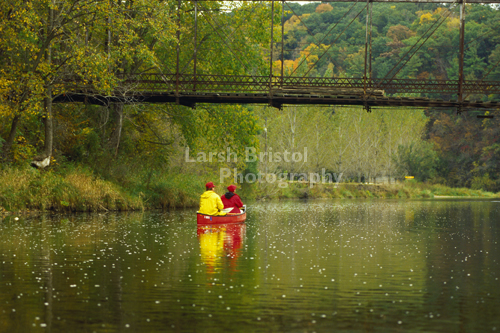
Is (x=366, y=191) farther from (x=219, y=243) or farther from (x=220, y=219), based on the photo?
(x=219, y=243)

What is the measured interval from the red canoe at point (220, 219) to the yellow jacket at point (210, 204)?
0.56ft

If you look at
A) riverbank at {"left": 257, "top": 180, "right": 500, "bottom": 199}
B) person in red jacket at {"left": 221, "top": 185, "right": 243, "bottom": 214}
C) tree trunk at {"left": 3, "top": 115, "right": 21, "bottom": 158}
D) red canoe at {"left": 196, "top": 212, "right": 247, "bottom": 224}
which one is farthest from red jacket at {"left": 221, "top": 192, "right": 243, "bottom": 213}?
riverbank at {"left": 257, "top": 180, "right": 500, "bottom": 199}

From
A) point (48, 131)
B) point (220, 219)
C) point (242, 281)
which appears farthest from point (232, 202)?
point (242, 281)

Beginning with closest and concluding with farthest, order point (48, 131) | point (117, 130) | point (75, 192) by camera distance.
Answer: point (48, 131) → point (75, 192) → point (117, 130)

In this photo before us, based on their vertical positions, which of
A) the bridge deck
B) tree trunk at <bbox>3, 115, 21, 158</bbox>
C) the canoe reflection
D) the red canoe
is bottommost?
the canoe reflection

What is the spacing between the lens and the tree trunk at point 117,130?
3419 cm

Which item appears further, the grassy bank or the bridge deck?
the bridge deck

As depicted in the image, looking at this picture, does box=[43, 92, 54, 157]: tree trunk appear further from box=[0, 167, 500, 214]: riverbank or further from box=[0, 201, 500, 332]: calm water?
box=[0, 201, 500, 332]: calm water

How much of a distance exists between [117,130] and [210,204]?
466 inches

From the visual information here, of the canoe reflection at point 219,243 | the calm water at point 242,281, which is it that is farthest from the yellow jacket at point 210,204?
the calm water at point 242,281

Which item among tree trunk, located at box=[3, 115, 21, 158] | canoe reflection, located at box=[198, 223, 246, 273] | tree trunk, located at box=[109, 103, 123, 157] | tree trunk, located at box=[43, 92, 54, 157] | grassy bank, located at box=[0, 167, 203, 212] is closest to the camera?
canoe reflection, located at box=[198, 223, 246, 273]

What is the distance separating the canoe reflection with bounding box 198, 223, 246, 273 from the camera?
15194mm

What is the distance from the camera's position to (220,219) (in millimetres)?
25234

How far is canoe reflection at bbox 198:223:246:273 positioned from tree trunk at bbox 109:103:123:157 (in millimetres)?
10751
